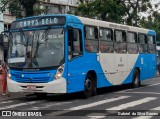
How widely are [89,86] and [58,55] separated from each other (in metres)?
2.32

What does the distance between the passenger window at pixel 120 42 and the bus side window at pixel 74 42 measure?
3.50 m

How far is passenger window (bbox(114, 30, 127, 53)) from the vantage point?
59.9ft

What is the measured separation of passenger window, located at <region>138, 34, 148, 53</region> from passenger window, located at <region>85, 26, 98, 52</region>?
507cm

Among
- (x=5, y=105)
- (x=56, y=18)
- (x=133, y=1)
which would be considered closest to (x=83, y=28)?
(x=56, y=18)

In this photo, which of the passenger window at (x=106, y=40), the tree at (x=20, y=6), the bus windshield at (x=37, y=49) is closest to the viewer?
the bus windshield at (x=37, y=49)

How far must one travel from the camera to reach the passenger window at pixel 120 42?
18.3 metres

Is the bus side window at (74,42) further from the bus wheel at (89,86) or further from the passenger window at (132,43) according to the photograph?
the passenger window at (132,43)

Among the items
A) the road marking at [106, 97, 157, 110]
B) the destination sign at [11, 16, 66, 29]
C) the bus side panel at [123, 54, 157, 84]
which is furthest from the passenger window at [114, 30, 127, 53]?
the destination sign at [11, 16, 66, 29]

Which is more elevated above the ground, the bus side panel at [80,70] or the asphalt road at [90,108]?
the bus side panel at [80,70]

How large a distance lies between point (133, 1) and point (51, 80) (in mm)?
24546

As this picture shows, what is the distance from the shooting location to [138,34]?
20.8 metres

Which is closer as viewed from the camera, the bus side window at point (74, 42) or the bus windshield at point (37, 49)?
the bus windshield at point (37, 49)

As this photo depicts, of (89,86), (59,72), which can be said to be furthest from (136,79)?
(59,72)

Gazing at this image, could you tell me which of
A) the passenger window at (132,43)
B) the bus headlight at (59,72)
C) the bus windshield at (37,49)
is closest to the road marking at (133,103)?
the bus headlight at (59,72)
